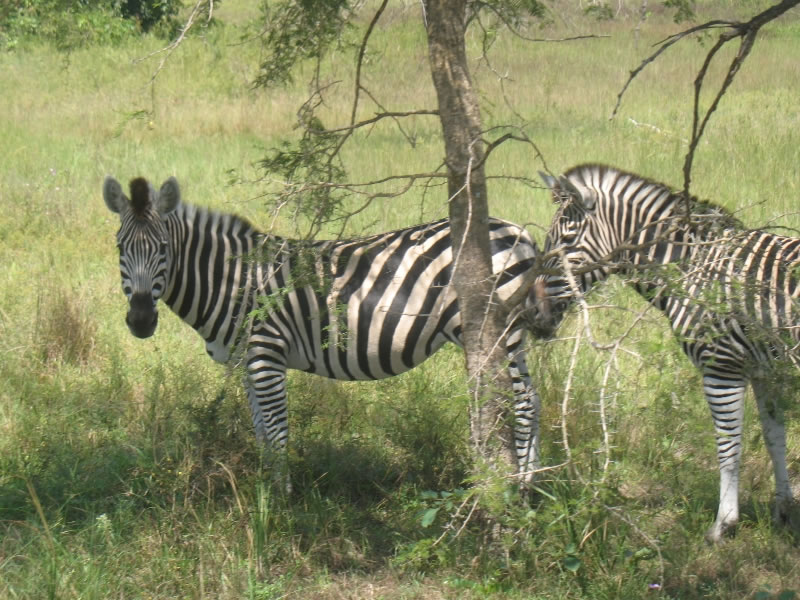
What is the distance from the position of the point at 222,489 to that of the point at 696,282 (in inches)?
109

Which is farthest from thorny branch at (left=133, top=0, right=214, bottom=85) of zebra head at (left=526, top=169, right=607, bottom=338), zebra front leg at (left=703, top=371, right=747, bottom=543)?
zebra front leg at (left=703, top=371, right=747, bottom=543)

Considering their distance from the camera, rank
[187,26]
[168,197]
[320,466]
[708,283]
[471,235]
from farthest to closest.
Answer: [320,466]
[168,197]
[471,235]
[187,26]
[708,283]

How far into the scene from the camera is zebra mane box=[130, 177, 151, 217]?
4957 millimetres

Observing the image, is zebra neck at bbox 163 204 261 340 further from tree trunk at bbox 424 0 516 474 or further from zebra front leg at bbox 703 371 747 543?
zebra front leg at bbox 703 371 747 543

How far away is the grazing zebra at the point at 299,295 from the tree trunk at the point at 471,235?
658 millimetres

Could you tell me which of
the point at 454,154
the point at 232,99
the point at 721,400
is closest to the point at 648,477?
the point at 721,400

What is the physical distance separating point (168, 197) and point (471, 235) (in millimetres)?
1914

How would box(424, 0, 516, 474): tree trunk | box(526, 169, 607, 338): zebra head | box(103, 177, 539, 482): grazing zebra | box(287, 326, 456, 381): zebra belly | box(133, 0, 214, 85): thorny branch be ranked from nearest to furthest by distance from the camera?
box(133, 0, 214, 85): thorny branch → box(424, 0, 516, 474): tree trunk → box(103, 177, 539, 482): grazing zebra → box(287, 326, 456, 381): zebra belly → box(526, 169, 607, 338): zebra head

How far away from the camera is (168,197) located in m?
5.11

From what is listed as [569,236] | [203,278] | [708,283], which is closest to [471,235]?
[708,283]

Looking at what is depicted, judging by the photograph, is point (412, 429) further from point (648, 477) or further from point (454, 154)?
point (454, 154)

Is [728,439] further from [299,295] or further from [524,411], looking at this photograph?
[299,295]

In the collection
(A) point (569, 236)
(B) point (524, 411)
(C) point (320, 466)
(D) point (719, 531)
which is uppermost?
(A) point (569, 236)

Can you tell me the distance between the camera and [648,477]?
531 cm
